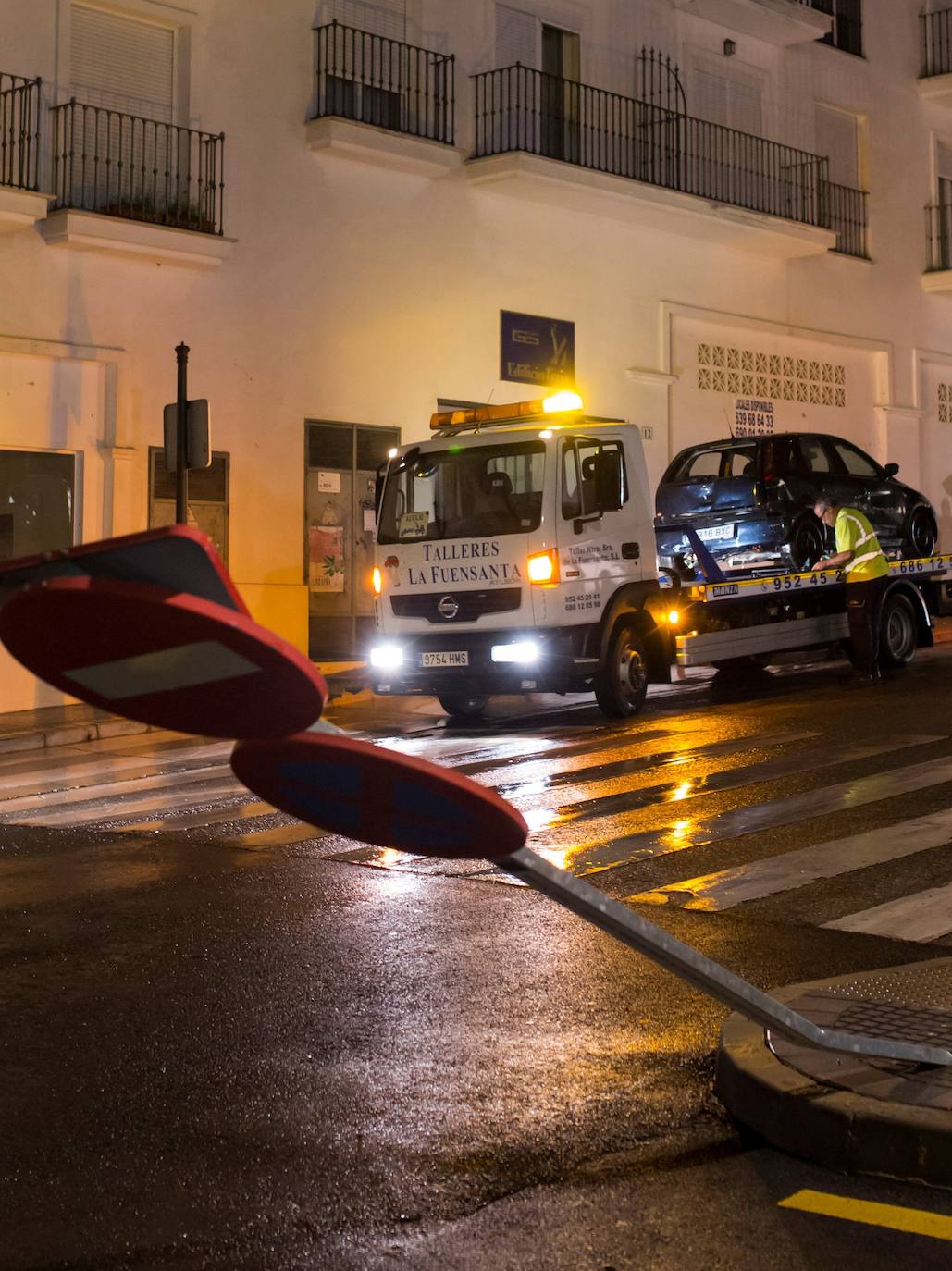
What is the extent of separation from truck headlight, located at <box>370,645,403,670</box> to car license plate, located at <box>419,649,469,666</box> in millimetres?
299

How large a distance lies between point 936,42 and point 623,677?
20822 mm

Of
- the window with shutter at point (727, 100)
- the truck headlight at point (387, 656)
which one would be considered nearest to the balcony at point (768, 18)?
the window with shutter at point (727, 100)

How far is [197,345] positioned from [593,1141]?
1675 cm

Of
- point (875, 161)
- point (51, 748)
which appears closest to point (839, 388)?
point (875, 161)

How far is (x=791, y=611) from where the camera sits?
17.5 meters

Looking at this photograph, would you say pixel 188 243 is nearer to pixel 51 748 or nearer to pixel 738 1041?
pixel 51 748

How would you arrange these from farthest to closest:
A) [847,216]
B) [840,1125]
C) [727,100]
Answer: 1. [847,216]
2. [727,100]
3. [840,1125]

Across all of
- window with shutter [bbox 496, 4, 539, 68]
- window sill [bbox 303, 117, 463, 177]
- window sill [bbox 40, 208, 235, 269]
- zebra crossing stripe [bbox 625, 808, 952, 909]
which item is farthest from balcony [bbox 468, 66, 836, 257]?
zebra crossing stripe [bbox 625, 808, 952, 909]

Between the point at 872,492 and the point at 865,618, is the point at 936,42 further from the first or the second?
the point at 865,618

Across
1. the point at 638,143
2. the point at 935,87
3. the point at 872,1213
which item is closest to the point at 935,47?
the point at 935,87

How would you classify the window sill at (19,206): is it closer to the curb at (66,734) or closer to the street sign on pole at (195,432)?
the street sign on pole at (195,432)

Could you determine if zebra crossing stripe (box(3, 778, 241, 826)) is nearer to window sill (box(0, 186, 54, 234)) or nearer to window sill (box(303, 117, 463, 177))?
window sill (box(0, 186, 54, 234))

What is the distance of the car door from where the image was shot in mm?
18797

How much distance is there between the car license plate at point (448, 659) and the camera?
1492 cm
